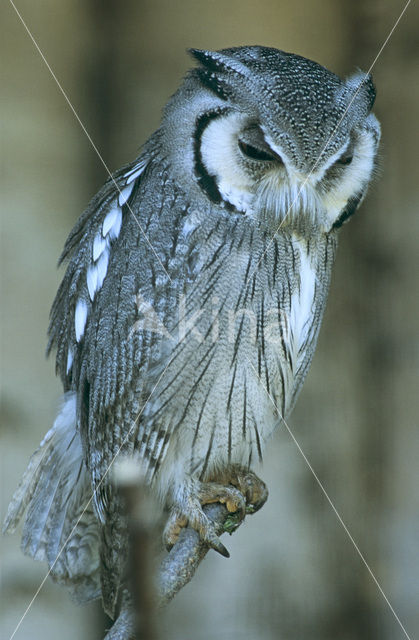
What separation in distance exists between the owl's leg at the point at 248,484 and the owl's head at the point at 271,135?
477 mm

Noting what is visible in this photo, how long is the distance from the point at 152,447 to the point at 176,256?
35 cm

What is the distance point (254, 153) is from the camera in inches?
51.0

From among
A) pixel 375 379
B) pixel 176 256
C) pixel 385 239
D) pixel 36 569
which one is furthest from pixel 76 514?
pixel 385 239

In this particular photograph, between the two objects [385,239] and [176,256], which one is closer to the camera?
[176,256]

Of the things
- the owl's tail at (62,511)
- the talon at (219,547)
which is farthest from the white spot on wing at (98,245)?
the talon at (219,547)

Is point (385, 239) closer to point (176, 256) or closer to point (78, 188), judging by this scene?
point (176, 256)

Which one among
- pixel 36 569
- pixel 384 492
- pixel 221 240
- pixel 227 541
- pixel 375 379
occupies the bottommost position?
pixel 36 569

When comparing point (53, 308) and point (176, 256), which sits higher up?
point (176, 256)

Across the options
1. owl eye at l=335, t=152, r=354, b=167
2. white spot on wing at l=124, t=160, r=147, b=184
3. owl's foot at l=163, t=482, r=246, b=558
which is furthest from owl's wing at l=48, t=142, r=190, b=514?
owl eye at l=335, t=152, r=354, b=167

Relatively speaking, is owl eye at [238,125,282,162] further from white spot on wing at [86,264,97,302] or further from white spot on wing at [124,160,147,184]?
white spot on wing at [86,264,97,302]

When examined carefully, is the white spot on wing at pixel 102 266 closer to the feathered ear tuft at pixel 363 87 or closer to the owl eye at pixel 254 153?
the owl eye at pixel 254 153

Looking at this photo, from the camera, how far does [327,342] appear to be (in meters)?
1.44

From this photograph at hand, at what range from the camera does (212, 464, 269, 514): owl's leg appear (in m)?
1.35

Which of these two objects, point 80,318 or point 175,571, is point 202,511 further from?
point 80,318
